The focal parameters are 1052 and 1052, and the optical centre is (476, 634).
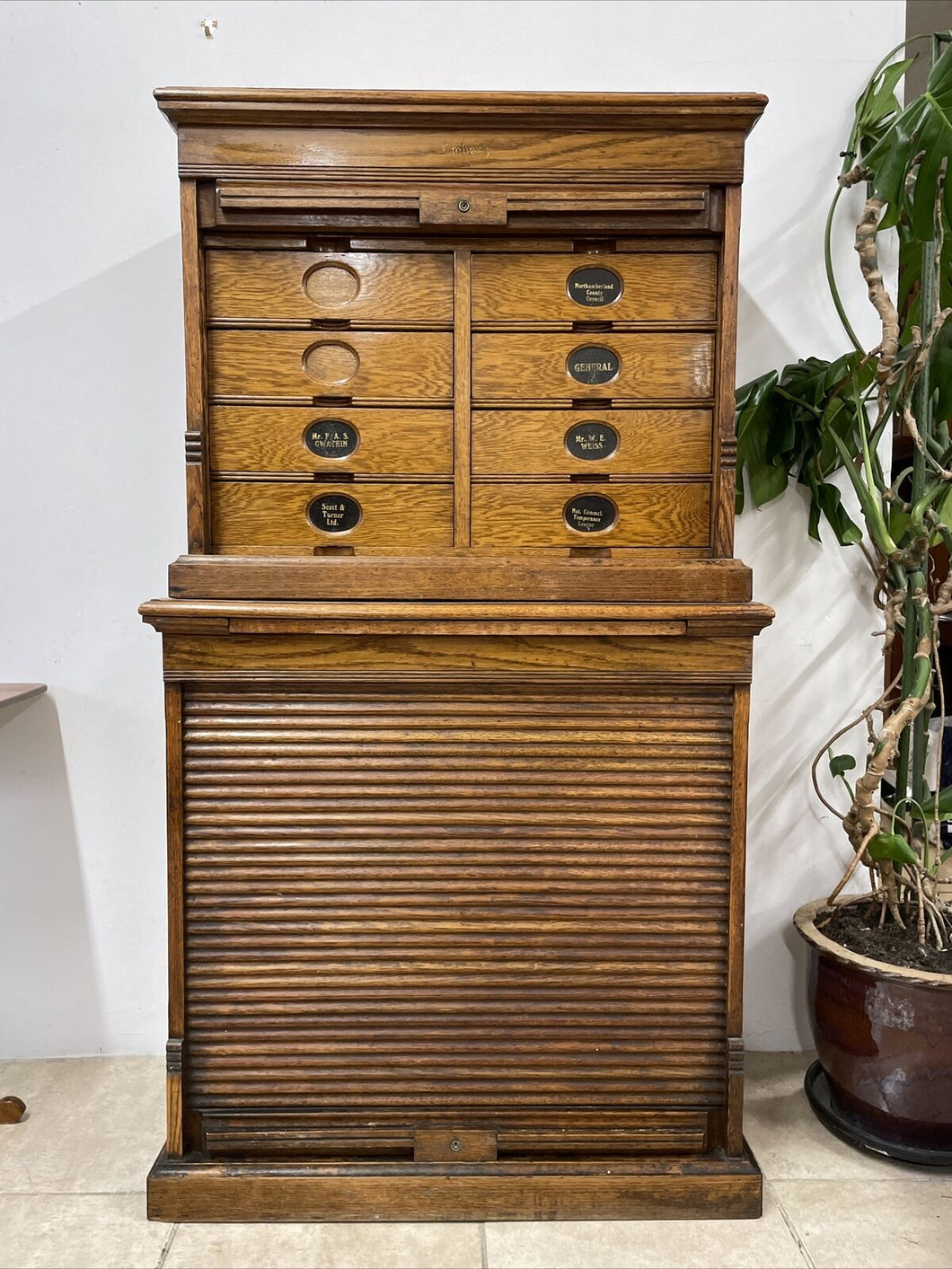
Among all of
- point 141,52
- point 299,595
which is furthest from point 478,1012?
point 141,52

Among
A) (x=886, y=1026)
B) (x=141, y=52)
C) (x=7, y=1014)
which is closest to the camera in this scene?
(x=886, y=1026)

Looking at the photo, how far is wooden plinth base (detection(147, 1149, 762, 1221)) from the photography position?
181cm

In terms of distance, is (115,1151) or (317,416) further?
(115,1151)

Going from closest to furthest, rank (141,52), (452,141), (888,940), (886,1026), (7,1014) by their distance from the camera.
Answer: (452,141) < (886,1026) < (888,940) < (141,52) < (7,1014)

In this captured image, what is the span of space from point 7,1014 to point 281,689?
1169 mm

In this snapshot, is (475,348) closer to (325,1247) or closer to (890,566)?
(890,566)

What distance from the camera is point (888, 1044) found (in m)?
1.90

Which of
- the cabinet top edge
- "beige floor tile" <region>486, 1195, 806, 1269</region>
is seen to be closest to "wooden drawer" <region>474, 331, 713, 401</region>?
the cabinet top edge

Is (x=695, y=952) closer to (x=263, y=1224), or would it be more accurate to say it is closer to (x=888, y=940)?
(x=888, y=940)

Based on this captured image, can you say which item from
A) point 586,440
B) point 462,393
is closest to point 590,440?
point 586,440

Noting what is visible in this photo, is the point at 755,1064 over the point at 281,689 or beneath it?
beneath

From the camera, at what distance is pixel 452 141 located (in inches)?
69.1

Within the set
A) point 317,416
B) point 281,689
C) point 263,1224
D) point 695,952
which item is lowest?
point 263,1224

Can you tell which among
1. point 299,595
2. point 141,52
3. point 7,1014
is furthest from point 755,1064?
point 141,52
